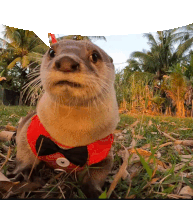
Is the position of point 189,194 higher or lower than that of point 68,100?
lower

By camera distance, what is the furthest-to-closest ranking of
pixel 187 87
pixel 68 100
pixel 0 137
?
pixel 187 87 → pixel 0 137 → pixel 68 100

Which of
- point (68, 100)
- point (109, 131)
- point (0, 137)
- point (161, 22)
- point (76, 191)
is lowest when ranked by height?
point (76, 191)

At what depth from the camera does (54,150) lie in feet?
3.77

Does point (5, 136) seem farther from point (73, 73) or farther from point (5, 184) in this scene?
point (73, 73)

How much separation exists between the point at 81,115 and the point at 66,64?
358 millimetres

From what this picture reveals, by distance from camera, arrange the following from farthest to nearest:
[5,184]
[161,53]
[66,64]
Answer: [161,53], [5,184], [66,64]

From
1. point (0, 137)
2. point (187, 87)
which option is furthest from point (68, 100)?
point (187, 87)

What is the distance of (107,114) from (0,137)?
1.21 m

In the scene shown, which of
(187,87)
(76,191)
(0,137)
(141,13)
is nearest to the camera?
(141,13)

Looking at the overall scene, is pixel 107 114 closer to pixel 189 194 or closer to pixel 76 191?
pixel 76 191

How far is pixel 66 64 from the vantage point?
2.52 ft

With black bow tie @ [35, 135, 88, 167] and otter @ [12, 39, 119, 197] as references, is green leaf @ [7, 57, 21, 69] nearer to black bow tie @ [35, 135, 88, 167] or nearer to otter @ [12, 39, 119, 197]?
otter @ [12, 39, 119, 197]

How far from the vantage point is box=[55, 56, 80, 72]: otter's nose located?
2.52ft

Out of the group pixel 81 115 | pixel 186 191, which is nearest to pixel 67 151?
pixel 81 115
